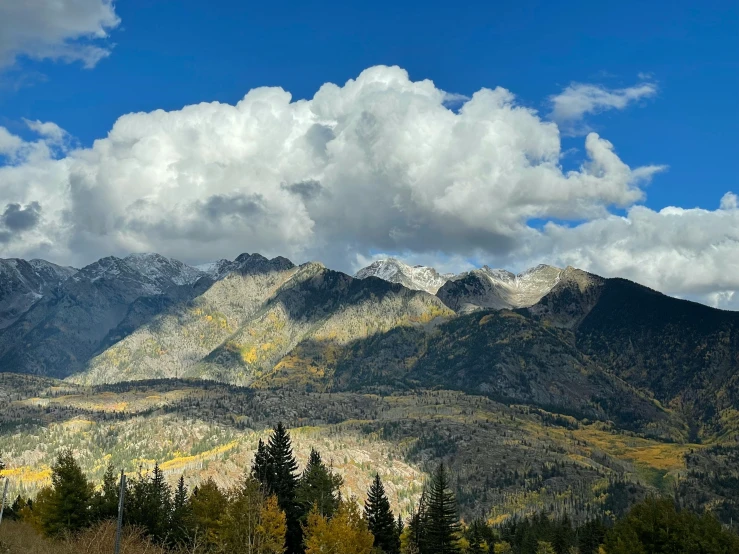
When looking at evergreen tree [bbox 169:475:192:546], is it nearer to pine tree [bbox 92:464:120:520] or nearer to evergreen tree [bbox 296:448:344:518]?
pine tree [bbox 92:464:120:520]

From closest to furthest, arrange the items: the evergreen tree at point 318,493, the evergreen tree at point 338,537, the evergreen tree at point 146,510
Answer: the evergreen tree at point 338,537, the evergreen tree at point 146,510, the evergreen tree at point 318,493

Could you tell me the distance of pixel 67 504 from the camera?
86.9 metres

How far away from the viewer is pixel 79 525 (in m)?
86.8

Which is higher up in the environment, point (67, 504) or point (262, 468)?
point (262, 468)

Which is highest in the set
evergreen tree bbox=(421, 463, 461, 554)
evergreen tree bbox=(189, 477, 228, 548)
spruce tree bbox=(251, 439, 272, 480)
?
spruce tree bbox=(251, 439, 272, 480)

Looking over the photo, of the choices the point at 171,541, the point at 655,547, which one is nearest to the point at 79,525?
the point at 171,541

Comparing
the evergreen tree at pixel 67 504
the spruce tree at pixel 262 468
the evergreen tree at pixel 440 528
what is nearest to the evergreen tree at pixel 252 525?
the spruce tree at pixel 262 468

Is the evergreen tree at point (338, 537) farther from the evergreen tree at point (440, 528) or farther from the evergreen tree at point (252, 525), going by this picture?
the evergreen tree at point (440, 528)

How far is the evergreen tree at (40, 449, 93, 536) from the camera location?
86.3m

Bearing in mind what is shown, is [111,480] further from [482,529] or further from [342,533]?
[482,529]

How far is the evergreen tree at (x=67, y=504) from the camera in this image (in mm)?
86312

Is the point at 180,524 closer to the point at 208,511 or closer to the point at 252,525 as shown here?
the point at 208,511

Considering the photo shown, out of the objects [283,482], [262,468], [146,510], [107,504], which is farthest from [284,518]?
[107,504]

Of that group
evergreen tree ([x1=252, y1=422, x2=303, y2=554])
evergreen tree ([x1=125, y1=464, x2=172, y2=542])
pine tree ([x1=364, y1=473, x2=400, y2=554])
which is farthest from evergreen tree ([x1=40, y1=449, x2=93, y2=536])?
pine tree ([x1=364, y1=473, x2=400, y2=554])
